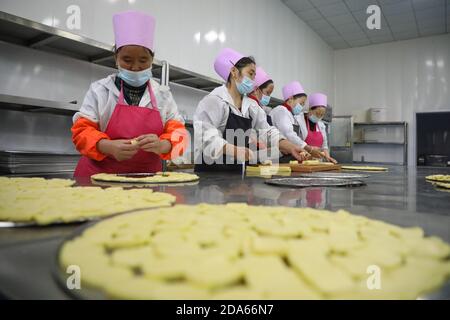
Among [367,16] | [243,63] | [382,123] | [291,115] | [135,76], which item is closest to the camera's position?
[135,76]

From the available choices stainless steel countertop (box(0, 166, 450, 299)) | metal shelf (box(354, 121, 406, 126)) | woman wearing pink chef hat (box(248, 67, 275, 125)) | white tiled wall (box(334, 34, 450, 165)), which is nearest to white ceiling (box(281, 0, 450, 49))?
white tiled wall (box(334, 34, 450, 165))

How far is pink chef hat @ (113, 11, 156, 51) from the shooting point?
6.07 feet

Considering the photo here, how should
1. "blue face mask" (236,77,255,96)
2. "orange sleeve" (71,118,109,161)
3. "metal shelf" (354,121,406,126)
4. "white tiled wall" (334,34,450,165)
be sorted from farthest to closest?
1. "metal shelf" (354,121,406,126)
2. "white tiled wall" (334,34,450,165)
3. "blue face mask" (236,77,255,96)
4. "orange sleeve" (71,118,109,161)

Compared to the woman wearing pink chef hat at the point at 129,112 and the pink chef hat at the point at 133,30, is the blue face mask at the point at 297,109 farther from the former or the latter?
the pink chef hat at the point at 133,30

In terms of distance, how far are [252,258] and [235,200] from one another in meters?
0.58

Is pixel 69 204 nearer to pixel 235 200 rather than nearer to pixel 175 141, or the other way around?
pixel 235 200

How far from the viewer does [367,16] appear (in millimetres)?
6324

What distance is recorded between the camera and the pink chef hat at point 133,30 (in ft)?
6.07

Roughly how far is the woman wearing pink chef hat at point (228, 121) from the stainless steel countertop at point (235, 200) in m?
0.77

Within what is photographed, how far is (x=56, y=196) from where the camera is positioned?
967 millimetres

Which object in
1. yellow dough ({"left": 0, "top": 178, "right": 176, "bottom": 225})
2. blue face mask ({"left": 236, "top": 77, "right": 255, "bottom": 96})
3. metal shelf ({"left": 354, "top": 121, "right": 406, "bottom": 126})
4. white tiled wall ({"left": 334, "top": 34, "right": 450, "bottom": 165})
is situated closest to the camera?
yellow dough ({"left": 0, "top": 178, "right": 176, "bottom": 225})

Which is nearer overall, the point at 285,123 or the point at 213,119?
the point at 213,119

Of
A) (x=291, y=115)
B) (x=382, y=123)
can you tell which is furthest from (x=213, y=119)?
(x=382, y=123)

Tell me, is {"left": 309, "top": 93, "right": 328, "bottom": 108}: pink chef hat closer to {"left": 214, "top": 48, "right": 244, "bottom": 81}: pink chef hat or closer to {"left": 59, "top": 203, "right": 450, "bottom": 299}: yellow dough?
{"left": 214, "top": 48, "right": 244, "bottom": 81}: pink chef hat
